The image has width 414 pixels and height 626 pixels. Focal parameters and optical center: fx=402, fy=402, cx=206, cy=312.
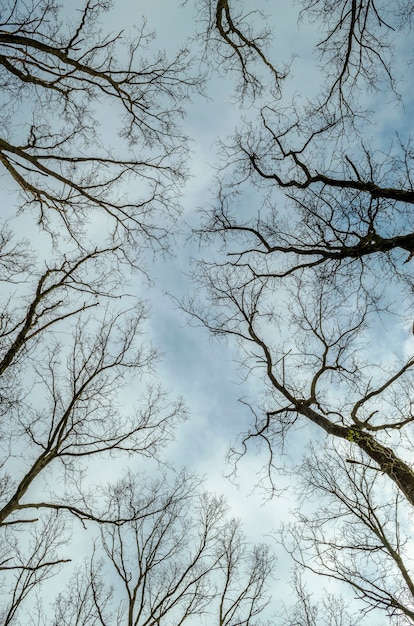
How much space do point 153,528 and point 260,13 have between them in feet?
35.0

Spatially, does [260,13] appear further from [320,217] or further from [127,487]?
[127,487]

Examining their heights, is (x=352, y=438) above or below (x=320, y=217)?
below

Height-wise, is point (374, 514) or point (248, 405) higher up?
point (248, 405)

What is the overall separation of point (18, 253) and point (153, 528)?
734cm

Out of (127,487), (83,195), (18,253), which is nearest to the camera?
(83,195)

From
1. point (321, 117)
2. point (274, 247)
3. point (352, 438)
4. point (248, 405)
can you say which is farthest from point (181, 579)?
point (321, 117)

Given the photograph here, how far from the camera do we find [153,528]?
985 centimetres

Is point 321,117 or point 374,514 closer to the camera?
point 321,117

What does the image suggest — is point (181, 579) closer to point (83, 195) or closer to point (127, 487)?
point (127, 487)

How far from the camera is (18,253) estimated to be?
6.31 m

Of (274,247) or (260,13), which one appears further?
(274,247)

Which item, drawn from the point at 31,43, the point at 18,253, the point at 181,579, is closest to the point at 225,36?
the point at 31,43

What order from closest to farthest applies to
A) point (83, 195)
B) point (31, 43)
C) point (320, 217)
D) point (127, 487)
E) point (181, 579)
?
point (31, 43)
point (83, 195)
point (320, 217)
point (181, 579)
point (127, 487)

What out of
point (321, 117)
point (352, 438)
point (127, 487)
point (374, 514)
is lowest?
point (374, 514)
